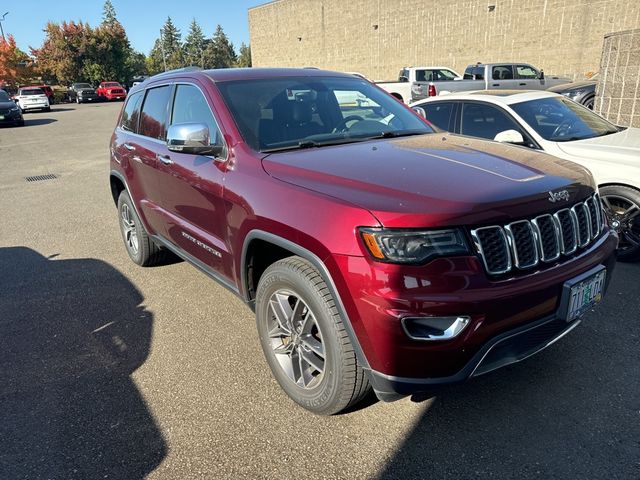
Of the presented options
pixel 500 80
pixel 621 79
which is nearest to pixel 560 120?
pixel 621 79

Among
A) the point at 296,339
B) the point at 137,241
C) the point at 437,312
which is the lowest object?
the point at 137,241

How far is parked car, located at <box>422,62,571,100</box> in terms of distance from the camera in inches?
639

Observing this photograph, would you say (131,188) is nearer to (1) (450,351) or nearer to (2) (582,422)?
(1) (450,351)

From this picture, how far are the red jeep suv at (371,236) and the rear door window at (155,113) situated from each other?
1.53ft

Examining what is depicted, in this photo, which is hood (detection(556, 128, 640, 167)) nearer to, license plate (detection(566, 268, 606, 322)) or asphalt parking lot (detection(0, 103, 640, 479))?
asphalt parking lot (detection(0, 103, 640, 479))

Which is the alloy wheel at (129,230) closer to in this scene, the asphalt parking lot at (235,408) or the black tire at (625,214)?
the asphalt parking lot at (235,408)

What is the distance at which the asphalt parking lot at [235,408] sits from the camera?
2.40 m

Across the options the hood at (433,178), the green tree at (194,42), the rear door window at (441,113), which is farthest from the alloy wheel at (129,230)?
the green tree at (194,42)

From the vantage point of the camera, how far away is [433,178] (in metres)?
2.45

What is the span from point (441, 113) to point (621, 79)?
15.3 feet

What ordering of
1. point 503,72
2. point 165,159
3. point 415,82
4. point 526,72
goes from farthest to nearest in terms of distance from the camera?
1. point 526,72
2. point 503,72
3. point 415,82
4. point 165,159

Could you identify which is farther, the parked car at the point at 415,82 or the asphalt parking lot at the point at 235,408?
the parked car at the point at 415,82

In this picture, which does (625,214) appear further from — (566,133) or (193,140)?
(193,140)

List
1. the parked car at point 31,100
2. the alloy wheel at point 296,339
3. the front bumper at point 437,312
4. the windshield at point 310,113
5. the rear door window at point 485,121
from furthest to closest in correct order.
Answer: the parked car at point 31,100 → the rear door window at point 485,121 → the windshield at point 310,113 → the alloy wheel at point 296,339 → the front bumper at point 437,312
